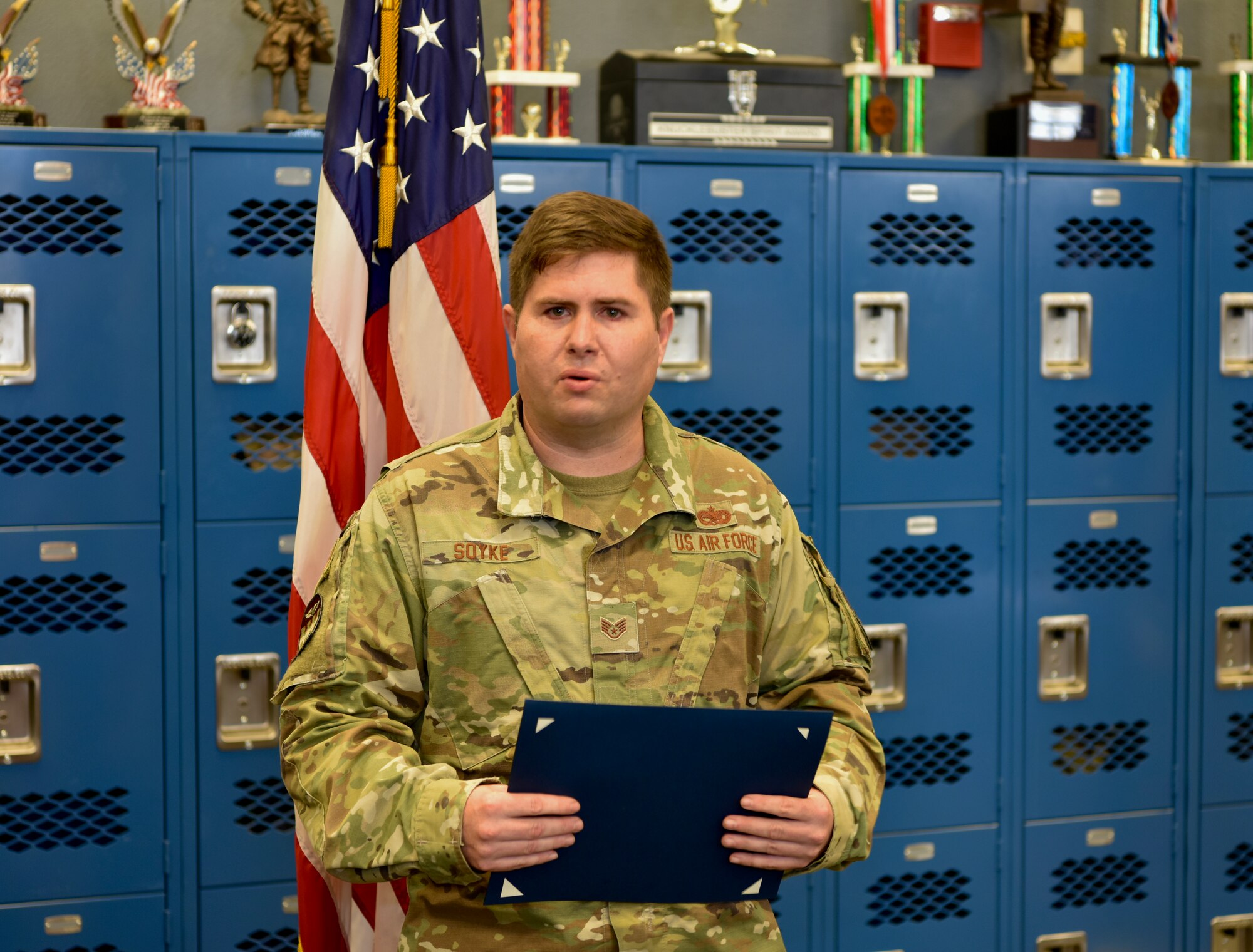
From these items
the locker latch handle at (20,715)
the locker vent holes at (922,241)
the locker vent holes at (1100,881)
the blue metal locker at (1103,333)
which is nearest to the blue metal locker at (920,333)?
the locker vent holes at (922,241)

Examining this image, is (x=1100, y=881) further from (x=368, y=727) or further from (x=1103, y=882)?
(x=368, y=727)

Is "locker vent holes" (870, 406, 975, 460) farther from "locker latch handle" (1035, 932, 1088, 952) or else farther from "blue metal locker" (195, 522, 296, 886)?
"blue metal locker" (195, 522, 296, 886)

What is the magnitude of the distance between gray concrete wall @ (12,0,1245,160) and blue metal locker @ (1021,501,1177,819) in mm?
1113

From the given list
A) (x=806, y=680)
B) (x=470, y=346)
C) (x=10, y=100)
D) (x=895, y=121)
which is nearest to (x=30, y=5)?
(x=10, y=100)

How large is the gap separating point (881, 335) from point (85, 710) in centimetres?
181

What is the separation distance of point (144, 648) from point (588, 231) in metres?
1.55

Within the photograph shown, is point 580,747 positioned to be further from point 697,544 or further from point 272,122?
point 272,122

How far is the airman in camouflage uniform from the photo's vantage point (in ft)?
4.67

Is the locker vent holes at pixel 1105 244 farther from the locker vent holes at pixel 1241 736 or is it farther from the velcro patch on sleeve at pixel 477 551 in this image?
the velcro patch on sleeve at pixel 477 551

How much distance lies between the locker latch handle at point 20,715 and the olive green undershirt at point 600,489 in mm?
1479

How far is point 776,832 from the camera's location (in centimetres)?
137

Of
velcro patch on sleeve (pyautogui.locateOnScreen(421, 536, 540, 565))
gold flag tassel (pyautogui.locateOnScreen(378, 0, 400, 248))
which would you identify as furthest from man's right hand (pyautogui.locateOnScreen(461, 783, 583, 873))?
gold flag tassel (pyautogui.locateOnScreen(378, 0, 400, 248))

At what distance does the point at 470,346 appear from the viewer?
2.15m

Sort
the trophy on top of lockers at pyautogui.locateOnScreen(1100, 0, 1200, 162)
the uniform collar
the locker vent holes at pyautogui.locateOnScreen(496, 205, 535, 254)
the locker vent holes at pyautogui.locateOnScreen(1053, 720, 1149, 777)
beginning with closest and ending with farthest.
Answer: the uniform collar
the locker vent holes at pyautogui.locateOnScreen(496, 205, 535, 254)
the locker vent holes at pyautogui.locateOnScreen(1053, 720, 1149, 777)
the trophy on top of lockers at pyautogui.locateOnScreen(1100, 0, 1200, 162)
